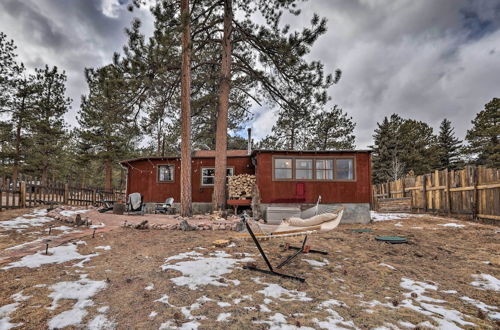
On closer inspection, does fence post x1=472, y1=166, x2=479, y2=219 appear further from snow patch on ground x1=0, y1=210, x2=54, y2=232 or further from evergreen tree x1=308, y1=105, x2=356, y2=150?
evergreen tree x1=308, y1=105, x2=356, y2=150

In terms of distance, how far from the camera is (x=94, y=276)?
331 centimetres

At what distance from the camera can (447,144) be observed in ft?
103

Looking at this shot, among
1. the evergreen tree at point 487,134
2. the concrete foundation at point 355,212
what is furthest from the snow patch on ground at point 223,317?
the evergreen tree at point 487,134

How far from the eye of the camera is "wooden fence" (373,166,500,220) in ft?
26.8

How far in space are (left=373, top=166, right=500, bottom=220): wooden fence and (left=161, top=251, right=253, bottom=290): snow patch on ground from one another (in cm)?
930

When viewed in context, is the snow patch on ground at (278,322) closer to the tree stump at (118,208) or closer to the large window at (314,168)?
the large window at (314,168)

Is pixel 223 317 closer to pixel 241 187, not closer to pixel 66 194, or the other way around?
pixel 241 187

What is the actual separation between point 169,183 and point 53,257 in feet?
31.0

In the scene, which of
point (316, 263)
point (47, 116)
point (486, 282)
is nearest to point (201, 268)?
point (316, 263)

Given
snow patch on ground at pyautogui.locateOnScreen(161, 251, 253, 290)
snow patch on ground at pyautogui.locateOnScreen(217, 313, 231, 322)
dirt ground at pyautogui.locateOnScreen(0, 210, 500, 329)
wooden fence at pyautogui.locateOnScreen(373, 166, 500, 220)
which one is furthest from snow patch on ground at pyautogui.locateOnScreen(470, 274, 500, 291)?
wooden fence at pyautogui.locateOnScreen(373, 166, 500, 220)

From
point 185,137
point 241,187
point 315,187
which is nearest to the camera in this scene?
point 185,137

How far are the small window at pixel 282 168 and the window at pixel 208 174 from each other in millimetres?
3104

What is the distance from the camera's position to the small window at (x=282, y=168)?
10.8m

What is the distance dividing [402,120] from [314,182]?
27.5 meters
